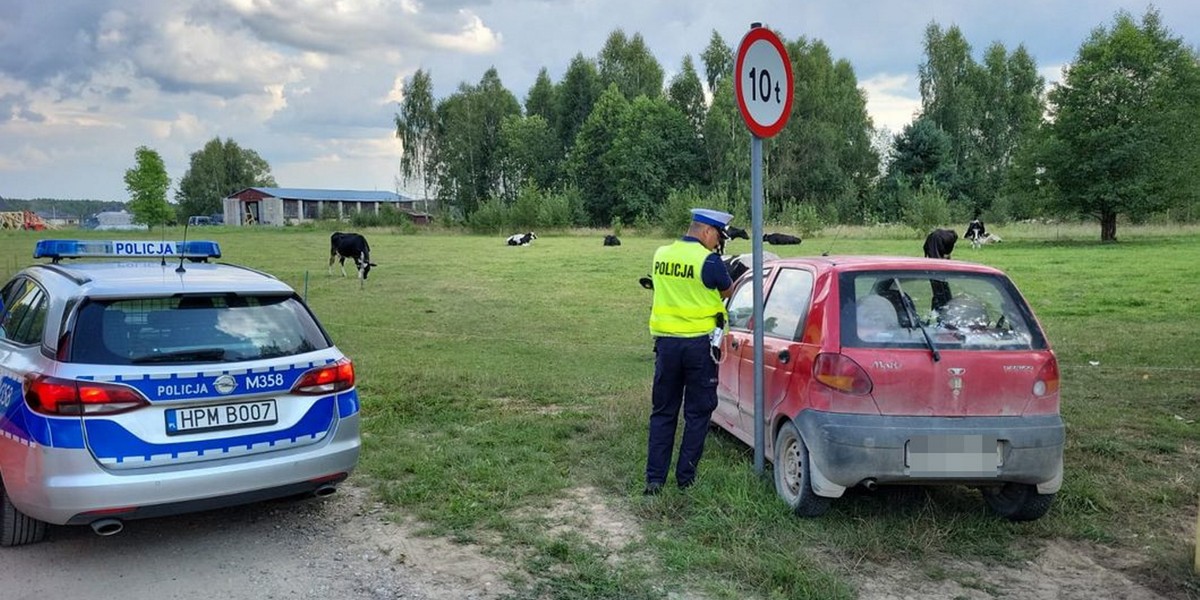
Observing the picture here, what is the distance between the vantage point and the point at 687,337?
530cm

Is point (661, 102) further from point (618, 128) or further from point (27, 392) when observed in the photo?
point (27, 392)

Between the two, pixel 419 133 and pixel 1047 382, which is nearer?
pixel 1047 382

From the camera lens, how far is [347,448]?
4.93m

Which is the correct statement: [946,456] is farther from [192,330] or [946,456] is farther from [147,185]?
[147,185]

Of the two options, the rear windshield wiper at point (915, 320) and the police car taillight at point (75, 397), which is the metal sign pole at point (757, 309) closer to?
the rear windshield wiper at point (915, 320)

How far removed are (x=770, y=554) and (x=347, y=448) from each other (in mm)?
2417

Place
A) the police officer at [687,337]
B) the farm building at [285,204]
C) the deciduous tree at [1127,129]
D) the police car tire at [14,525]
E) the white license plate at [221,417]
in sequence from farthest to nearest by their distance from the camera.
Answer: the farm building at [285,204] → the deciduous tree at [1127,129] → the police officer at [687,337] → the police car tire at [14,525] → the white license plate at [221,417]

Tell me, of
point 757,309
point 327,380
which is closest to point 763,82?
point 757,309

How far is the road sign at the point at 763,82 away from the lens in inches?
215

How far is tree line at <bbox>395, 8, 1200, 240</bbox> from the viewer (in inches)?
1412

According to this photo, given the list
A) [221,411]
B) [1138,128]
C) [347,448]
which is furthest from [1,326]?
[1138,128]

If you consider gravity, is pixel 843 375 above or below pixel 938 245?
below

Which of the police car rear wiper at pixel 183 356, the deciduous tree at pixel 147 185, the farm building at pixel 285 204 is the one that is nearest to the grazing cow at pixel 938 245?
the police car rear wiper at pixel 183 356

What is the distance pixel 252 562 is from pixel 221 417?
2.51 feet
